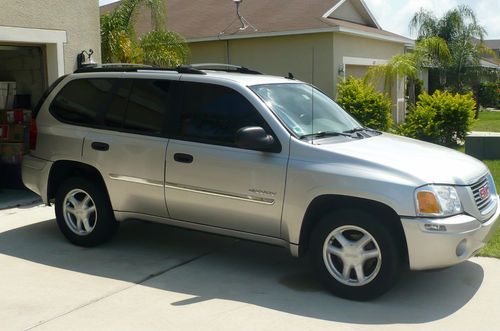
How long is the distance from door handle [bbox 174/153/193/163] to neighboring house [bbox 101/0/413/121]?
10.4m

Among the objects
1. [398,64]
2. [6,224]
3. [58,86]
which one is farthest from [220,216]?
[398,64]

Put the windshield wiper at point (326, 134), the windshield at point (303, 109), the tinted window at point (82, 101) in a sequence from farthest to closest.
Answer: the tinted window at point (82, 101)
the windshield at point (303, 109)
the windshield wiper at point (326, 134)

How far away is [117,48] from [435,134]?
26.6ft

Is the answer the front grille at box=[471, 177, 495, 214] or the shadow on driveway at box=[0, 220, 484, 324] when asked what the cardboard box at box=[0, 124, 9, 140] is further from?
the front grille at box=[471, 177, 495, 214]

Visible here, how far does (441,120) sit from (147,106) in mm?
10961

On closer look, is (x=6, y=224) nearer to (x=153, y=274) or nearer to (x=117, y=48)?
(x=153, y=274)

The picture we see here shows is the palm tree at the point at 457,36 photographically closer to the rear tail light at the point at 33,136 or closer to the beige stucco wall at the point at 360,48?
the beige stucco wall at the point at 360,48

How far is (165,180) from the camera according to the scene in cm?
569

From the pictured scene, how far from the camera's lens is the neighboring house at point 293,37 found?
1631 centimetres

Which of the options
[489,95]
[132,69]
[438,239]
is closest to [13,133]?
[132,69]

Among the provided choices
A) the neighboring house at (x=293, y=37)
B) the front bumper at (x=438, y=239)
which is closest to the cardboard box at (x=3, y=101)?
the front bumper at (x=438, y=239)

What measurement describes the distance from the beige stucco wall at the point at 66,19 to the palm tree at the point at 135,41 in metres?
4.25

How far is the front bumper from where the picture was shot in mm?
4555

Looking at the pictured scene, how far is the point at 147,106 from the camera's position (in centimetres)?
600
